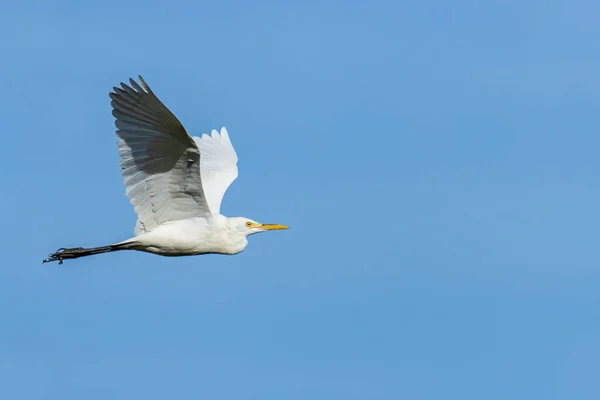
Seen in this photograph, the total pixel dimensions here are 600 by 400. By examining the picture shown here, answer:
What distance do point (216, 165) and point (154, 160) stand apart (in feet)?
14.6

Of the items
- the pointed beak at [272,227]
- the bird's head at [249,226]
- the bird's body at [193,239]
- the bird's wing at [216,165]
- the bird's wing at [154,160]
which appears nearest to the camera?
the bird's wing at [154,160]

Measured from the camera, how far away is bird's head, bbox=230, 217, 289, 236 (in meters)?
22.3

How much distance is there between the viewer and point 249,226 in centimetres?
2259

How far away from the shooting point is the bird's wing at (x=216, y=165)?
24047 millimetres

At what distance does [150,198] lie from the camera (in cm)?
2130

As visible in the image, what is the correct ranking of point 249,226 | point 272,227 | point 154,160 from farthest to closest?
point 272,227 → point 249,226 → point 154,160

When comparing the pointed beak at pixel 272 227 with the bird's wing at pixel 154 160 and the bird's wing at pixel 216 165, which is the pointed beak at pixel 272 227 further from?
the bird's wing at pixel 154 160

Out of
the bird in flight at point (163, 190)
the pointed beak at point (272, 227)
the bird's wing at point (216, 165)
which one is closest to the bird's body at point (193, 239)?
the bird in flight at point (163, 190)

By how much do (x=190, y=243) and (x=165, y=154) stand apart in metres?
2.07

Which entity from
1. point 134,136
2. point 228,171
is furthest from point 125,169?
point 228,171

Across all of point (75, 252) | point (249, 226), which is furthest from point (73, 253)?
point (249, 226)

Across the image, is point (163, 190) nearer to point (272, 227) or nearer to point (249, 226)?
point (249, 226)

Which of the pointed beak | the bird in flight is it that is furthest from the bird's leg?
the pointed beak

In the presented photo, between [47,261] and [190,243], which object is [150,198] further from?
[47,261]
